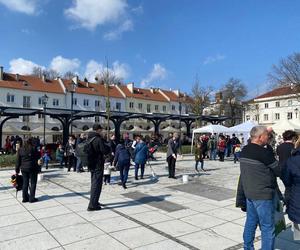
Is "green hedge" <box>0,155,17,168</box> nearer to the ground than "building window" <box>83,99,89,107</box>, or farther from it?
nearer to the ground

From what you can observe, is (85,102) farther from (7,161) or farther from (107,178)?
(107,178)

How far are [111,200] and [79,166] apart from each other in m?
→ 5.82

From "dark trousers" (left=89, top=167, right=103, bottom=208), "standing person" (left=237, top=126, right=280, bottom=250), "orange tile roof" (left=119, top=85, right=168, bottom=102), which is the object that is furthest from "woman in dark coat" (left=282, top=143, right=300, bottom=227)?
"orange tile roof" (left=119, top=85, right=168, bottom=102)

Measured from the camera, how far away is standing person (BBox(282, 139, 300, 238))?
11.9 ft

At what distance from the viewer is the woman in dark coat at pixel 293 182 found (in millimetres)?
3631

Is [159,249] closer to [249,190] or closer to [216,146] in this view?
[249,190]

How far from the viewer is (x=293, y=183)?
3693 millimetres

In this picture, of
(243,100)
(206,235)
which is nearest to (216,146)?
(206,235)

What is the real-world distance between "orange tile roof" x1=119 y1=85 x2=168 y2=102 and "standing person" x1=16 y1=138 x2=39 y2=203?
187 feet

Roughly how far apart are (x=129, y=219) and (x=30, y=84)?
1995 inches

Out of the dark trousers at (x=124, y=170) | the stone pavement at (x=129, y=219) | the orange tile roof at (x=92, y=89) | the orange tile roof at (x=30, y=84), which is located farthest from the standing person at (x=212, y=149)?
the orange tile roof at (x=92, y=89)

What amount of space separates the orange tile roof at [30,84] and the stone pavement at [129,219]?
142 ft

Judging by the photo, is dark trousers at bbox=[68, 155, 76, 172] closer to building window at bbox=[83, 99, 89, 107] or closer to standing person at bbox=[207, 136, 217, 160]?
standing person at bbox=[207, 136, 217, 160]

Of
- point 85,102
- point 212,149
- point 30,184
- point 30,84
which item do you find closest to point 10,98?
point 30,84
